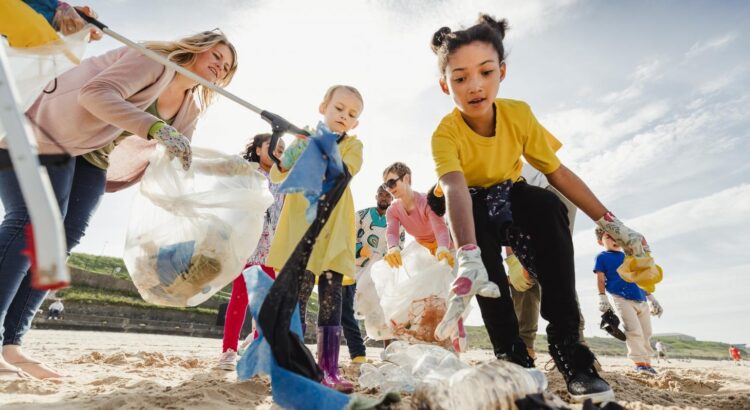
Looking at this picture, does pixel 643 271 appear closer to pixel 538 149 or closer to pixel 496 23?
pixel 538 149

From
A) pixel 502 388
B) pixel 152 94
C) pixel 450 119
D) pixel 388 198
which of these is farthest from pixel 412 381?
pixel 388 198

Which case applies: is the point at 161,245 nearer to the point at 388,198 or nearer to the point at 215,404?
the point at 215,404

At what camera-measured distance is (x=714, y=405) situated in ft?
6.04

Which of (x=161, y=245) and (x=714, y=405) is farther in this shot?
(x=161, y=245)

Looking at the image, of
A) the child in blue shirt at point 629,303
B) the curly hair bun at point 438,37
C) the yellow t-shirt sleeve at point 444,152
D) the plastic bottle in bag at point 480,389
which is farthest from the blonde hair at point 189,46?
the child in blue shirt at point 629,303

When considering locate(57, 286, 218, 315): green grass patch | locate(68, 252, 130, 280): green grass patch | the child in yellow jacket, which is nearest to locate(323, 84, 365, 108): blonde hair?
the child in yellow jacket

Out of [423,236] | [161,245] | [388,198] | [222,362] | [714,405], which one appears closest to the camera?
[714,405]

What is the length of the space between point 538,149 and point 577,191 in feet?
0.97

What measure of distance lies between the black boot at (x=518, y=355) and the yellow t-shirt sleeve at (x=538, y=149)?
92cm

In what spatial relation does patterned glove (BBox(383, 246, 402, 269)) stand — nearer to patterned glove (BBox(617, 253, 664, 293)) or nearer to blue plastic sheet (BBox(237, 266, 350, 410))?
patterned glove (BBox(617, 253, 664, 293))

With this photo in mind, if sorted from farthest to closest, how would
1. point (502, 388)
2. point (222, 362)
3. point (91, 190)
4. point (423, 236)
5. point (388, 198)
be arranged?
1. point (388, 198)
2. point (423, 236)
3. point (222, 362)
4. point (91, 190)
5. point (502, 388)

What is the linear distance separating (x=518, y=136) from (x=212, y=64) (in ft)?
5.92

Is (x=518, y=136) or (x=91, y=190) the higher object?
(x=518, y=136)

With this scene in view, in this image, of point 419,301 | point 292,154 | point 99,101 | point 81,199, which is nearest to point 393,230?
point 419,301
